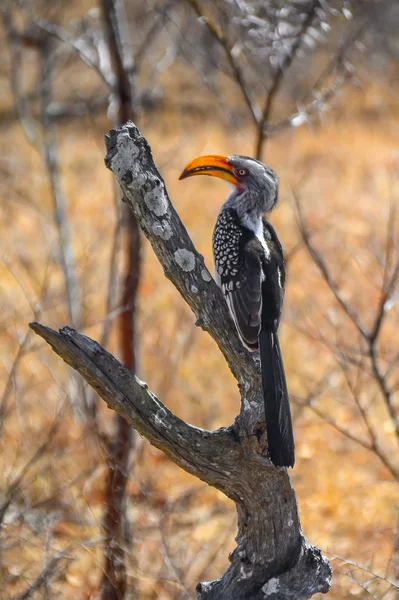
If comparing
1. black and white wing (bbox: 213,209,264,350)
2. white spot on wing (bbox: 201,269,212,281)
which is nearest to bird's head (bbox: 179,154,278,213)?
black and white wing (bbox: 213,209,264,350)

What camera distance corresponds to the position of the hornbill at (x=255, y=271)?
2.72 meters

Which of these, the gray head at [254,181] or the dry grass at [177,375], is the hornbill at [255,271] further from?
the dry grass at [177,375]

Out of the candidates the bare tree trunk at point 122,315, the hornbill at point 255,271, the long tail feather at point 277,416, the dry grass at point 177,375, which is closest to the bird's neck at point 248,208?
the hornbill at point 255,271

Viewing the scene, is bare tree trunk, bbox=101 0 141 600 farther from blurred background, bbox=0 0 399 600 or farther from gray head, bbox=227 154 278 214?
gray head, bbox=227 154 278 214

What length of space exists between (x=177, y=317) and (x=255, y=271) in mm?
4310

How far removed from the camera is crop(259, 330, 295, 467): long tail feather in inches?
105

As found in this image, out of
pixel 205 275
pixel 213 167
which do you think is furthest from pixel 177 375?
pixel 205 275

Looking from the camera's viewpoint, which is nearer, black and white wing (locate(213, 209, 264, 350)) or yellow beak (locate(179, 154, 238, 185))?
black and white wing (locate(213, 209, 264, 350))

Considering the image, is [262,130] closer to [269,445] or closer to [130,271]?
[130,271]

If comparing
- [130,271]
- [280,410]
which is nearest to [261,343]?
[280,410]

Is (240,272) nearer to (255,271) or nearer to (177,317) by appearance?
(255,271)

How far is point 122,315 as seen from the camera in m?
4.83

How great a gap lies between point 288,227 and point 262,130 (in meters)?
6.54

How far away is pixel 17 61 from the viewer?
6434 mm
